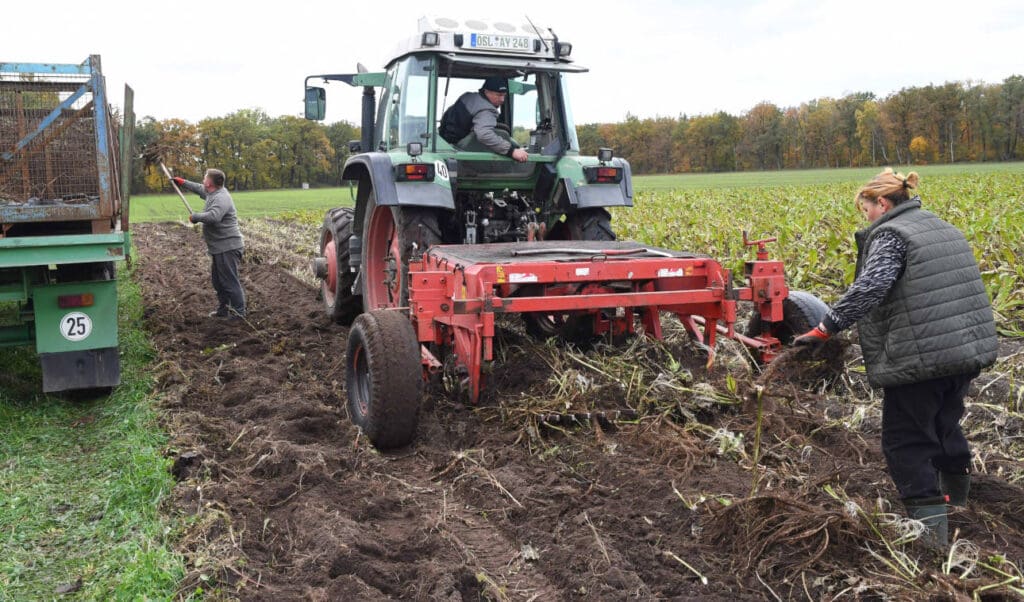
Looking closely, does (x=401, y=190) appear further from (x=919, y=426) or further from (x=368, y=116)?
(x=919, y=426)

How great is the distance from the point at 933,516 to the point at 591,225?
11.4 feet

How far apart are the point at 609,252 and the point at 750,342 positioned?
1.08 meters

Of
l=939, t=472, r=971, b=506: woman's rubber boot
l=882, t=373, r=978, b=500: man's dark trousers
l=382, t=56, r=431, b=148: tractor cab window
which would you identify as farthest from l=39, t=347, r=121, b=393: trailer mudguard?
l=939, t=472, r=971, b=506: woman's rubber boot

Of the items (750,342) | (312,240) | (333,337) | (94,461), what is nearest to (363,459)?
(94,461)

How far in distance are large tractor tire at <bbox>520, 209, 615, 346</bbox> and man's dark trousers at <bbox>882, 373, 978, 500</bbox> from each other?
8.91ft

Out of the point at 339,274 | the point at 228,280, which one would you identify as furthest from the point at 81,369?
the point at 228,280

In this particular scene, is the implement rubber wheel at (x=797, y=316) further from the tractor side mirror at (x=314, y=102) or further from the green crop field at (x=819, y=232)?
the tractor side mirror at (x=314, y=102)

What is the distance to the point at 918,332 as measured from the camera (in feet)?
10.8

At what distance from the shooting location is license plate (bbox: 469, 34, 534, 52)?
6.09m

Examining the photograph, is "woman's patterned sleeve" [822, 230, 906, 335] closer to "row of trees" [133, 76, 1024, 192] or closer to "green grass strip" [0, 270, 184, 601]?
"green grass strip" [0, 270, 184, 601]

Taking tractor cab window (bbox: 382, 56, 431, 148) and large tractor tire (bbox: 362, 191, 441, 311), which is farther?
tractor cab window (bbox: 382, 56, 431, 148)

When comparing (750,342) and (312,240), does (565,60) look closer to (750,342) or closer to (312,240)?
(750,342)

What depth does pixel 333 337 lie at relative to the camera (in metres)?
7.61

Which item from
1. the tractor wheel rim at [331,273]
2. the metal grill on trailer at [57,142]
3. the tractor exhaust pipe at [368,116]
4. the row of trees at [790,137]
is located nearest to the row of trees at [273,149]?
the row of trees at [790,137]
